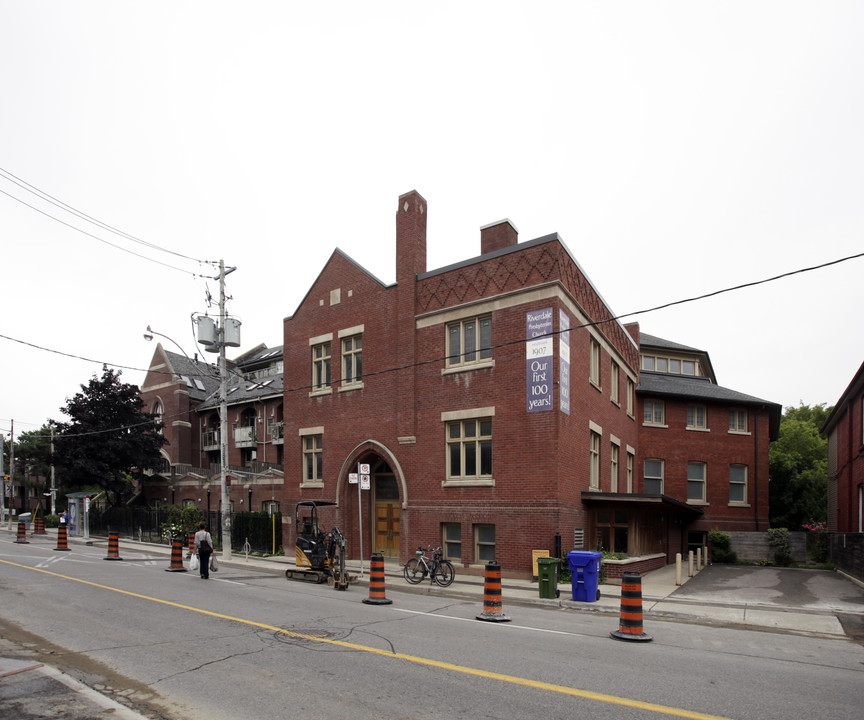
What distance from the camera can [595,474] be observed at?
81.7ft

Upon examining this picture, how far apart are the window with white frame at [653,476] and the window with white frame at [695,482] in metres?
1.42

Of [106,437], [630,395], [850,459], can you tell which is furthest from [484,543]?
[106,437]

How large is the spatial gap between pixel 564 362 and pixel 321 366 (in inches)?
425

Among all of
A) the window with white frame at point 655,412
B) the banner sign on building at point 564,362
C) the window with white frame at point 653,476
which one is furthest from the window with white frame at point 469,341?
the window with white frame at point 653,476

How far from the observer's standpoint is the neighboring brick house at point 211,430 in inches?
1564

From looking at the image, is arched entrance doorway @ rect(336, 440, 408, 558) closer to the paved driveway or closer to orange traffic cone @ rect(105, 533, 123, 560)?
orange traffic cone @ rect(105, 533, 123, 560)

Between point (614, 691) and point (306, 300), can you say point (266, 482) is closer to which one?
point (306, 300)

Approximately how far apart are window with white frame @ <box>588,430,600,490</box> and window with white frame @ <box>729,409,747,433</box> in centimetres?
1349

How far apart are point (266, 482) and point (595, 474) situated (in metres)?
17.0

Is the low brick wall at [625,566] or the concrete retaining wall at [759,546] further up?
the low brick wall at [625,566]

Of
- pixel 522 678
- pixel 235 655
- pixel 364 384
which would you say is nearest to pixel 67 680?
pixel 235 655

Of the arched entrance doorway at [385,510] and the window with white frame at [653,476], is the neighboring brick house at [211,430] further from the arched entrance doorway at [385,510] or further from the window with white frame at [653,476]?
the window with white frame at [653,476]

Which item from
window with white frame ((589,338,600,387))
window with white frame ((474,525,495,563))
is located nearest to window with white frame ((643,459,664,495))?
window with white frame ((589,338,600,387))

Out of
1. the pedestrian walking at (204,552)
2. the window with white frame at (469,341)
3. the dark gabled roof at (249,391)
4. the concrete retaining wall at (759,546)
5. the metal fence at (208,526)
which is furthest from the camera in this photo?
the dark gabled roof at (249,391)
